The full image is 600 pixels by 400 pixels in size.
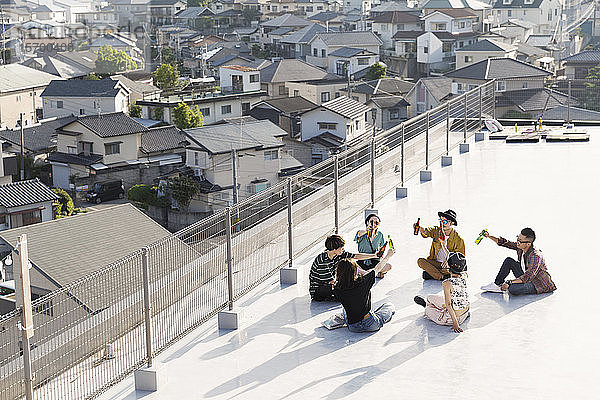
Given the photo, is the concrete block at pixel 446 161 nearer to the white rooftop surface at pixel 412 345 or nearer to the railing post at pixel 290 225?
the white rooftop surface at pixel 412 345

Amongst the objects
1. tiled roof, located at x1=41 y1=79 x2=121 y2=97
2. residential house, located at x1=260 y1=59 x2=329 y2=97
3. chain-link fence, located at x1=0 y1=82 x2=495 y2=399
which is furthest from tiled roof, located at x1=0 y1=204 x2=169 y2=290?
residential house, located at x1=260 y1=59 x2=329 y2=97

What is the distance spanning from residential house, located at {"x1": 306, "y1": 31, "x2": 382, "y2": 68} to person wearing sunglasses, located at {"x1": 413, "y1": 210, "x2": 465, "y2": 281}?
116ft

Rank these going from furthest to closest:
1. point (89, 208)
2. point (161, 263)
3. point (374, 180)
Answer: point (89, 208) < point (374, 180) < point (161, 263)

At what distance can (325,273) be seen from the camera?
156 inches

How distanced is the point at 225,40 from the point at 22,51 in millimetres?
13497

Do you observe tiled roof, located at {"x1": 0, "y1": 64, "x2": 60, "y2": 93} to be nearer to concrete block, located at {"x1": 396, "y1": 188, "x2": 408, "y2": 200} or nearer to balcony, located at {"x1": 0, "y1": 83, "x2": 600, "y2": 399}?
concrete block, located at {"x1": 396, "y1": 188, "x2": 408, "y2": 200}

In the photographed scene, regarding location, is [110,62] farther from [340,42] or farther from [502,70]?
[502,70]

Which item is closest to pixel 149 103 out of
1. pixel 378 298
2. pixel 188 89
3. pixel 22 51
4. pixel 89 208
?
pixel 188 89

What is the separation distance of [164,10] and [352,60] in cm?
2557

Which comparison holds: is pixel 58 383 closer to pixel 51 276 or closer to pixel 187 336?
pixel 187 336

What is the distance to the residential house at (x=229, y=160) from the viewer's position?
22.4 meters

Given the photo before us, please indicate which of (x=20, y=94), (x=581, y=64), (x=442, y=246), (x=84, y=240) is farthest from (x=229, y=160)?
(x=442, y=246)

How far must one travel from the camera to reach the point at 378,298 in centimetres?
406

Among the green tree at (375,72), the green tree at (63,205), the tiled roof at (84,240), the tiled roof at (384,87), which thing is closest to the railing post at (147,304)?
the tiled roof at (84,240)
